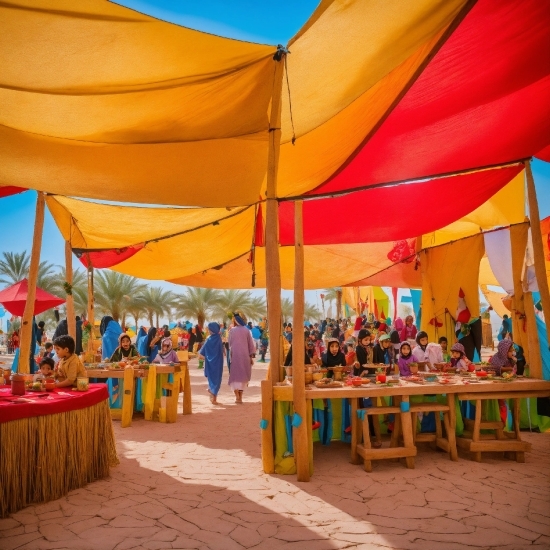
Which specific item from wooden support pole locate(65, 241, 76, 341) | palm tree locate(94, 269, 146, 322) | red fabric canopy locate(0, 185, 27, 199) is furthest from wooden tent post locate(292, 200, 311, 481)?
palm tree locate(94, 269, 146, 322)

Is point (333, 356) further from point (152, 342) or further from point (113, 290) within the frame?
point (113, 290)

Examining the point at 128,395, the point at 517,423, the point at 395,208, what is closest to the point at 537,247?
the point at 517,423

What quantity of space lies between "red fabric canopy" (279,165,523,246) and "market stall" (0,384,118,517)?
3.86m

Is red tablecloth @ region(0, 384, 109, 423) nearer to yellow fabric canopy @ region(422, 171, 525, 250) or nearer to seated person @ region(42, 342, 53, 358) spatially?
seated person @ region(42, 342, 53, 358)

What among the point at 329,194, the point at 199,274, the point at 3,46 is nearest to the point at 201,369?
the point at 199,274

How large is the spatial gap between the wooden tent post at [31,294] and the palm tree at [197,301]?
2418 centimetres

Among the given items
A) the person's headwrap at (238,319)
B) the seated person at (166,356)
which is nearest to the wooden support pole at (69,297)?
the seated person at (166,356)

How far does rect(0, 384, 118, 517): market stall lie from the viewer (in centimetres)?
357

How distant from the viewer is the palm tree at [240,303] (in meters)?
30.9

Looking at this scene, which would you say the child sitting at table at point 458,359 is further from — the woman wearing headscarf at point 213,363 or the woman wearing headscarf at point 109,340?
the woman wearing headscarf at point 109,340

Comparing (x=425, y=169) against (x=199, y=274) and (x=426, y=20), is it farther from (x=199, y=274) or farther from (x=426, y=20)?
(x=199, y=274)

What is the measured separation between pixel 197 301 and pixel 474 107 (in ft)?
87.6

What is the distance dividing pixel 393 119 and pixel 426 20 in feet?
4.11

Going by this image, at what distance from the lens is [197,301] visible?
Result: 3011cm
